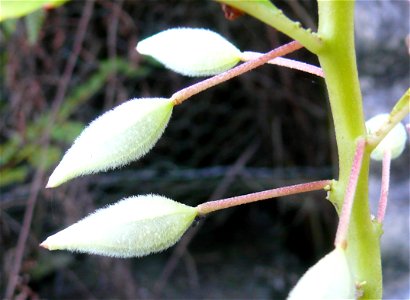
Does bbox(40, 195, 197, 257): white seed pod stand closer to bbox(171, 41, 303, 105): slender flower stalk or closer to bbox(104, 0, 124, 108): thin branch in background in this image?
bbox(171, 41, 303, 105): slender flower stalk

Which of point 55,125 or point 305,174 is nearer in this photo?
point 55,125

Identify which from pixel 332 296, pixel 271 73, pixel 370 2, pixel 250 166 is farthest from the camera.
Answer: pixel 250 166

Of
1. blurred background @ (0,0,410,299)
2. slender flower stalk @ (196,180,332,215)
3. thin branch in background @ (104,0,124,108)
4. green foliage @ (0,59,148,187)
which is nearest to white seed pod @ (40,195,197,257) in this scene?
slender flower stalk @ (196,180,332,215)

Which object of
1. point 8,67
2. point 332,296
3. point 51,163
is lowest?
point 332,296

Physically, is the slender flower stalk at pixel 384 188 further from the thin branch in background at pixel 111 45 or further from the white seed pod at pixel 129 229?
the thin branch in background at pixel 111 45

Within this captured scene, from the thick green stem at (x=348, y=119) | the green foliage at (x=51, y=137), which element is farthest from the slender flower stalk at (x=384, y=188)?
the green foliage at (x=51, y=137)

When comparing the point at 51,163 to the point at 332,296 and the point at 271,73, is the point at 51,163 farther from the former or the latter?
the point at 332,296

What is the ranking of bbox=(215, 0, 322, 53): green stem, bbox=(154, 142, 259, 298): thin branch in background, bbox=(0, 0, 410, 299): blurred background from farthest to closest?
bbox=(154, 142, 259, 298): thin branch in background, bbox=(0, 0, 410, 299): blurred background, bbox=(215, 0, 322, 53): green stem

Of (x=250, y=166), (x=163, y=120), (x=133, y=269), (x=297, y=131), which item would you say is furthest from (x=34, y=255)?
(x=163, y=120)
